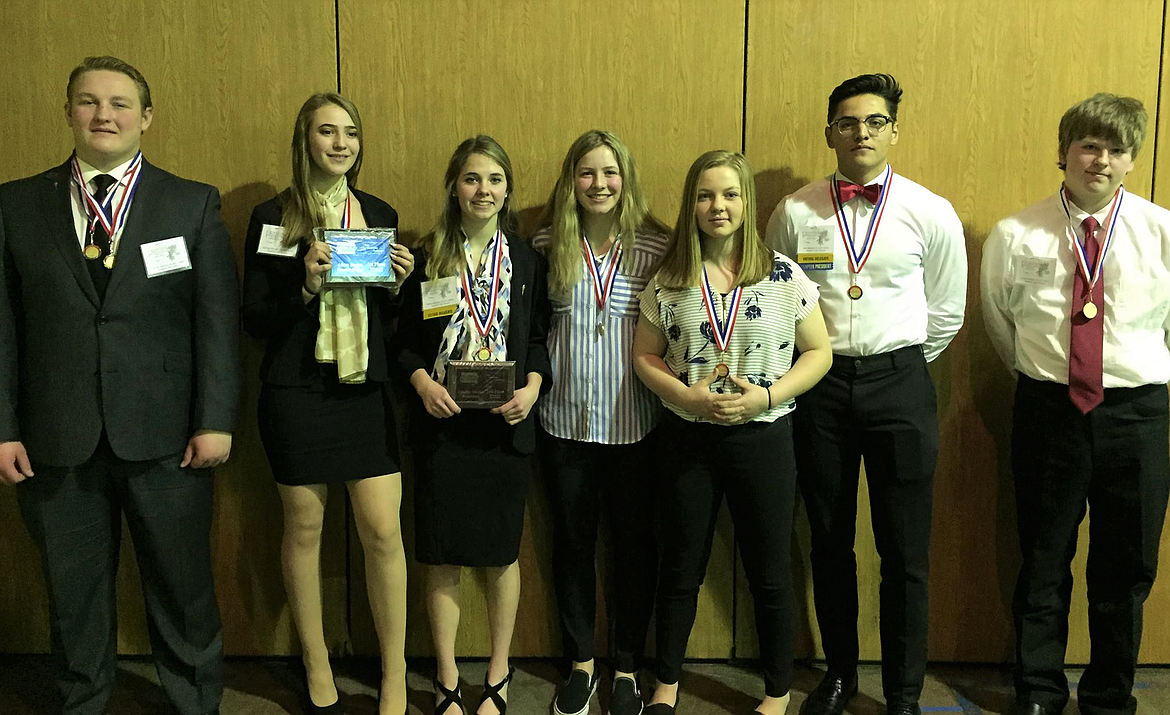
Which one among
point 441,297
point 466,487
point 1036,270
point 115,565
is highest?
point 1036,270

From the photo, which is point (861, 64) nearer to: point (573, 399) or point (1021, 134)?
point (1021, 134)

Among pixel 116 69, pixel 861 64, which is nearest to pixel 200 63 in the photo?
pixel 116 69

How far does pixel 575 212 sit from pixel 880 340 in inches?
39.9

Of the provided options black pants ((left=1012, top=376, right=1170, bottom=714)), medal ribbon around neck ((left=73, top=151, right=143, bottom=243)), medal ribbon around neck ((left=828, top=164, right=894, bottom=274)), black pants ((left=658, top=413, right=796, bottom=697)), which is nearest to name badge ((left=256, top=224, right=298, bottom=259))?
medal ribbon around neck ((left=73, top=151, right=143, bottom=243))

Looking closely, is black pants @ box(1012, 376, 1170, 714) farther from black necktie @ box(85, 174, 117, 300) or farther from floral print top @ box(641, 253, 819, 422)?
black necktie @ box(85, 174, 117, 300)

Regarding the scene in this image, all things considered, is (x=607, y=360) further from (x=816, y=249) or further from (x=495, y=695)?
(x=495, y=695)

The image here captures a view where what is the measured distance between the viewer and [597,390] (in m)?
2.53

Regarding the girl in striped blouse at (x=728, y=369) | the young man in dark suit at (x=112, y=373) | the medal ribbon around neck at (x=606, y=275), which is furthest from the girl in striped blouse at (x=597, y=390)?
the young man in dark suit at (x=112, y=373)

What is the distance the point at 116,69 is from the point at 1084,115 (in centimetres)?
283

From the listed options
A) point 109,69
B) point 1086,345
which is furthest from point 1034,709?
point 109,69

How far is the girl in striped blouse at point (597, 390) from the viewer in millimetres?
2516

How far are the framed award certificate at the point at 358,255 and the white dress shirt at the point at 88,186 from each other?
564 mm

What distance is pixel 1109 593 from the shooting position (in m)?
2.58

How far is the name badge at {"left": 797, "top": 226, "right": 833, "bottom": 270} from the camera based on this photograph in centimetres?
247
